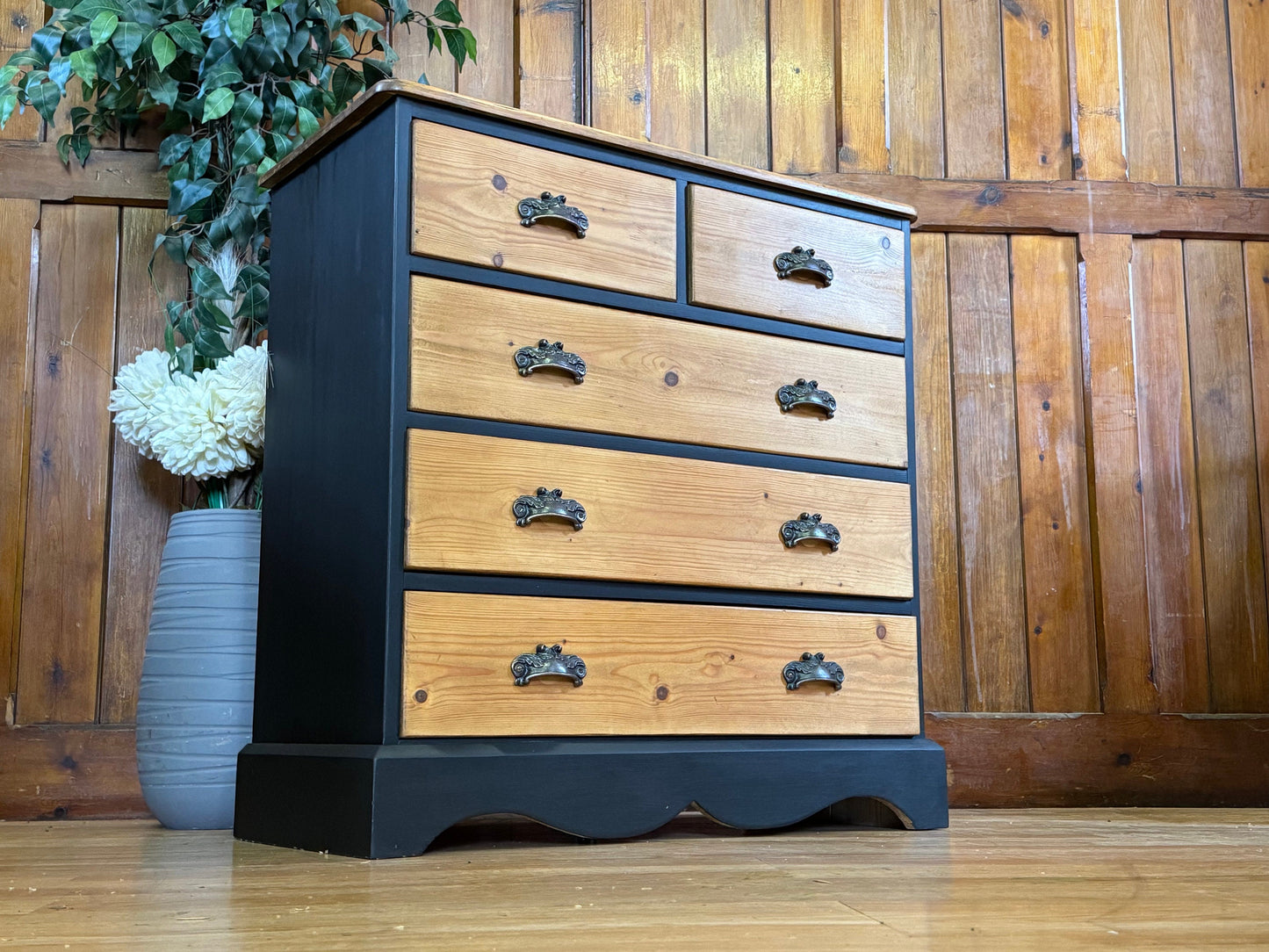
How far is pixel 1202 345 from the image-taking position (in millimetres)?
2654

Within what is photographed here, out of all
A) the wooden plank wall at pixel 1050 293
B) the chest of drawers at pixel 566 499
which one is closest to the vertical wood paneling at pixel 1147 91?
the wooden plank wall at pixel 1050 293

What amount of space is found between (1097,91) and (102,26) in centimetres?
200

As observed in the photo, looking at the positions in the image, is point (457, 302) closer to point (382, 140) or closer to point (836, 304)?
point (382, 140)

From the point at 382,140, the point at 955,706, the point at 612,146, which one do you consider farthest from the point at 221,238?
the point at 955,706

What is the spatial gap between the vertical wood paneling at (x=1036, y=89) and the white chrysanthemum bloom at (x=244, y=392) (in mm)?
1631

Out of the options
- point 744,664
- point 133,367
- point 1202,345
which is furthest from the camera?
point 1202,345

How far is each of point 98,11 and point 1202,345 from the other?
224cm

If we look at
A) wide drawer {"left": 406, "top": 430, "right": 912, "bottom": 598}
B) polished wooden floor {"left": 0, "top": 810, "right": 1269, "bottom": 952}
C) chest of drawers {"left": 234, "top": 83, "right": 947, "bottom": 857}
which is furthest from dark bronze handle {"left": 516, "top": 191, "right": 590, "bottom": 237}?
polished wooden floor {"left": 0, "top": 810, "right": 1269, "bottom": 952}

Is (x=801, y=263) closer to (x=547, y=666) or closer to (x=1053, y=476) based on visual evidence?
(x=547, y=666)

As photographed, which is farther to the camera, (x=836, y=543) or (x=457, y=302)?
(x=836, y=543)

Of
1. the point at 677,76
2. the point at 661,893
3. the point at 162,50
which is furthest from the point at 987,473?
the point at 162,50

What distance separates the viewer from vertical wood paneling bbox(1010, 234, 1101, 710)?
98.7 inches

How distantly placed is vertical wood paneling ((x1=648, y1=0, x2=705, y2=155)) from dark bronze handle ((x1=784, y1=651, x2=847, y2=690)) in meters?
1.19

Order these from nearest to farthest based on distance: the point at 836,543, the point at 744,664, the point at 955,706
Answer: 1. the point at 744,664
2. the point at 836,543
3. the point at 955,706
